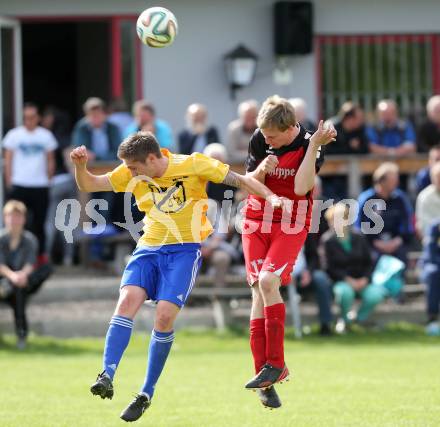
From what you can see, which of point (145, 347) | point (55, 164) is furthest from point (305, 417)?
point (55, 164)

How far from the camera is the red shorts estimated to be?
8852 mm

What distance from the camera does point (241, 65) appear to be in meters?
17.9

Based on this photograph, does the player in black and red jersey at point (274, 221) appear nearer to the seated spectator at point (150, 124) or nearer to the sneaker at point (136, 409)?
the sneaker at point (136, 409)

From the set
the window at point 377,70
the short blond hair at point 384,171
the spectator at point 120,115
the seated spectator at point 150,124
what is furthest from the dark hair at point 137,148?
the window at point 377,70

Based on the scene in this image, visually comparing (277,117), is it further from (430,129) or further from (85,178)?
(430,129)

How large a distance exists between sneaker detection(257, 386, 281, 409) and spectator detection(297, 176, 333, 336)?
6081mm

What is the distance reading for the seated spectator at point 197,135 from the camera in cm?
1617

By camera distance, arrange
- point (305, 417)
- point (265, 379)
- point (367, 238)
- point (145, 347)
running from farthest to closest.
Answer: point (367, 238), point (145, 347), point (305, 417), point (265, 379)

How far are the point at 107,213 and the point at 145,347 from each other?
2.91 m

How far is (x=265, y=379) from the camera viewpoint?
8.59 meters

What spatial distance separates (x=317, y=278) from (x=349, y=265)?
57cm

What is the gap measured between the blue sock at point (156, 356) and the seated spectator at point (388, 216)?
24.0 feet

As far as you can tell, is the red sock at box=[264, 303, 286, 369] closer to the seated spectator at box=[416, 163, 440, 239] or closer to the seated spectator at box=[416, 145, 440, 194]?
the seated spectator at box=[416, 163, 440, 239]

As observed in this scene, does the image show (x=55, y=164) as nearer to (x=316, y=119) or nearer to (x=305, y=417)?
(x=316, y=119)
